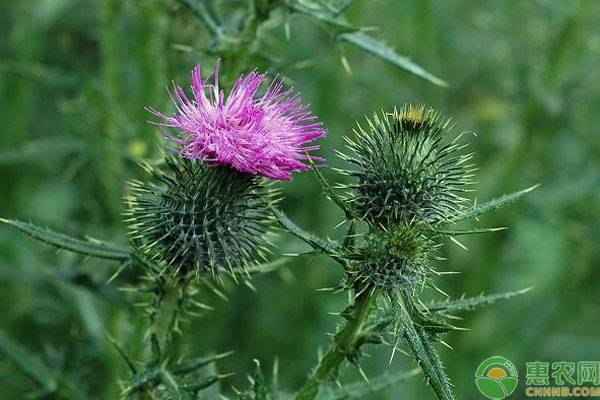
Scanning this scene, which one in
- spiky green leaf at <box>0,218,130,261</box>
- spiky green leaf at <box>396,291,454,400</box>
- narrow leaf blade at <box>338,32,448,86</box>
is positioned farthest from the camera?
narrow leaf blade at <box>338,32,448,86</box>

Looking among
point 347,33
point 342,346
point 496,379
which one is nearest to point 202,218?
point 342,346

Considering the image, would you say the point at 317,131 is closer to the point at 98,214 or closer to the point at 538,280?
the point at 98,214

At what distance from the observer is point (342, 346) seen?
2832 millimetres

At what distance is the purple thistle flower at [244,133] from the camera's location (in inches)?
109

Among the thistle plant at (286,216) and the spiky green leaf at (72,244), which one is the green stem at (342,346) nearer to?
the thistle plant at (286,216)

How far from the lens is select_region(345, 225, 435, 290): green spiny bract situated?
264 centimetres

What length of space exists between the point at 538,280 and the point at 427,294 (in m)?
1.31

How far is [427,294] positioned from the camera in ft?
19.1

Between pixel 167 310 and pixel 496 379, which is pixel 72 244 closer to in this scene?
pixel 167 310

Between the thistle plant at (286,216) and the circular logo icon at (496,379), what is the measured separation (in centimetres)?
51

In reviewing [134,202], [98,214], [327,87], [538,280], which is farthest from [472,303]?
[538,280]

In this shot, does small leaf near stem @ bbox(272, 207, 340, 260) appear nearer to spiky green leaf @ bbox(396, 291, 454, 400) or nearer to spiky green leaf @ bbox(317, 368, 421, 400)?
spiky green leaf @ bbox(396, 291, 454, 400)

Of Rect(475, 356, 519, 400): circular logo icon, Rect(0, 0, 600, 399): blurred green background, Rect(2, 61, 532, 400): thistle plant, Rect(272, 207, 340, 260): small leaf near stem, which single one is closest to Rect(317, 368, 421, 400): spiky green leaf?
Rect(2, 61, 532, 400): thistle plant

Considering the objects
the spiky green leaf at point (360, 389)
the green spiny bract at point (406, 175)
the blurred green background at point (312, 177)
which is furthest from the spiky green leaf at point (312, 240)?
the blurred green background at point (312, 177)
